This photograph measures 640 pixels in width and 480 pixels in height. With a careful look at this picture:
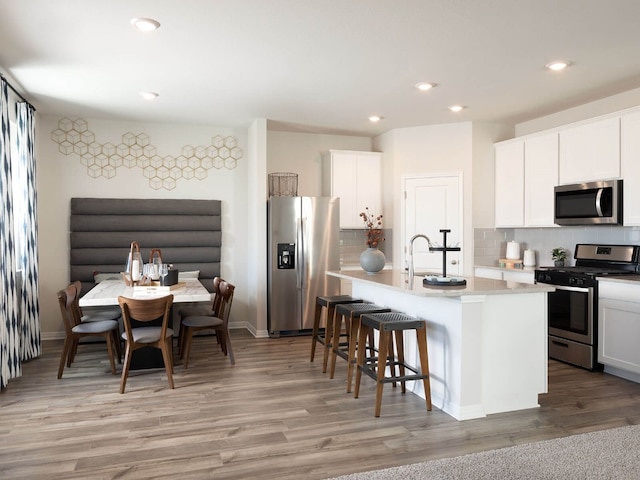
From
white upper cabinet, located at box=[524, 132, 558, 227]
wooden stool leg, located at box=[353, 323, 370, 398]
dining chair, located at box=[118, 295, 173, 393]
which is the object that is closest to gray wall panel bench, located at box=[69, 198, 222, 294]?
dining chair, located at box=[118, 295, 173, 393]

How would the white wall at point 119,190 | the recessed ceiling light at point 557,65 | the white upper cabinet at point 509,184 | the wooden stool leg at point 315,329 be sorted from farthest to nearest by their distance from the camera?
the white wall at point 119,190
the white upper cabinet at point 509,184
the wooden stool leg at point 315,329
the recessed ceiling light at point 557,65

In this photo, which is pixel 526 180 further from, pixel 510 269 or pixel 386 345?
pixel 386 345

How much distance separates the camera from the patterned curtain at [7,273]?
402 centimetres

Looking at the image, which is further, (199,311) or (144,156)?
(144,156)

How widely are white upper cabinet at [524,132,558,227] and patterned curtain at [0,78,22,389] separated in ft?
16.7

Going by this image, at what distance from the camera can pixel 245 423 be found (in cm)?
324

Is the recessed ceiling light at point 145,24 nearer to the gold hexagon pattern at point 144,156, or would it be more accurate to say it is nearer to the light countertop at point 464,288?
the light countertop at point 464,288

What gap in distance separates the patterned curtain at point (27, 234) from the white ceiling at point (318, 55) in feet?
1.29

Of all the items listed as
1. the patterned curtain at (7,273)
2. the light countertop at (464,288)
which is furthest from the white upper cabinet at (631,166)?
the patterned curtain at (7,273)

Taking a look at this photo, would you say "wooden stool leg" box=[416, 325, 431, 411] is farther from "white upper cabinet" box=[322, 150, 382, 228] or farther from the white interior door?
"white upper cabinet" box=[322, 150, 382, 228]

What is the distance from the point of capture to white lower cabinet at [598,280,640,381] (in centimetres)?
411

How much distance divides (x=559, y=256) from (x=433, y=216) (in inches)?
59.5

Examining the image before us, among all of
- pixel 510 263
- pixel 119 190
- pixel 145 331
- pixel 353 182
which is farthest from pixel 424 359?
pixel 119 190

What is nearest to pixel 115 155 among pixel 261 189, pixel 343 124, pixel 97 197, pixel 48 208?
pixel 97 197
